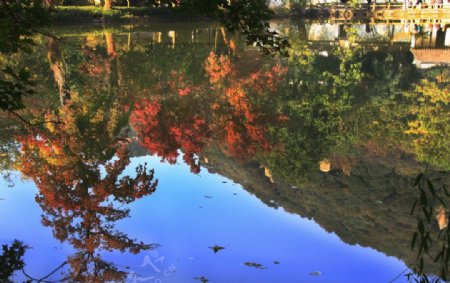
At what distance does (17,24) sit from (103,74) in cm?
1151

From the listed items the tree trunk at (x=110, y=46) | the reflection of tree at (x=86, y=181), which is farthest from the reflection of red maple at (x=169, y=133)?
the tree trunk at (x=110, y=46)

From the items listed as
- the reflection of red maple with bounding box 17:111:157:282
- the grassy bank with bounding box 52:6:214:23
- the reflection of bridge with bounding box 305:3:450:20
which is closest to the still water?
the reflection of red maple with bounding box 17:111:157:282

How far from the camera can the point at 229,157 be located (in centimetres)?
815

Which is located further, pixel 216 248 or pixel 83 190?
pixel 83 190

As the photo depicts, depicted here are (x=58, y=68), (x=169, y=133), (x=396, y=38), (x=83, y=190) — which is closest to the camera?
(x=83, y=190)

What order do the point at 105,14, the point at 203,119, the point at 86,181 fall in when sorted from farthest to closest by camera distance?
the point at 105,14 < the point at 203,119 < the point at 86,181

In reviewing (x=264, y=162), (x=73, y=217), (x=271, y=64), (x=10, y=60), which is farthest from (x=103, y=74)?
(x=73, y=217)

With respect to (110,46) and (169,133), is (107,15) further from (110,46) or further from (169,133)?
(169,133)

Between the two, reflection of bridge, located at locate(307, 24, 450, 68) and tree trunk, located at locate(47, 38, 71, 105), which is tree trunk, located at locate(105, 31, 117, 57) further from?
reflection of bridge, located at locate(307, 24, 450, 68)

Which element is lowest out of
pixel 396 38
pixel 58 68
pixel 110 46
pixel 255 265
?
pixel 255 265

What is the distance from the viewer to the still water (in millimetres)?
4973

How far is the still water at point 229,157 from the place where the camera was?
196 inches

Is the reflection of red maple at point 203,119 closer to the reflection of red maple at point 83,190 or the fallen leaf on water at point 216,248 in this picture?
the reflection of red maple at point 83,190

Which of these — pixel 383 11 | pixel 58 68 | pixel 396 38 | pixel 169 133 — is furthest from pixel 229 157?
pixel 383 11
